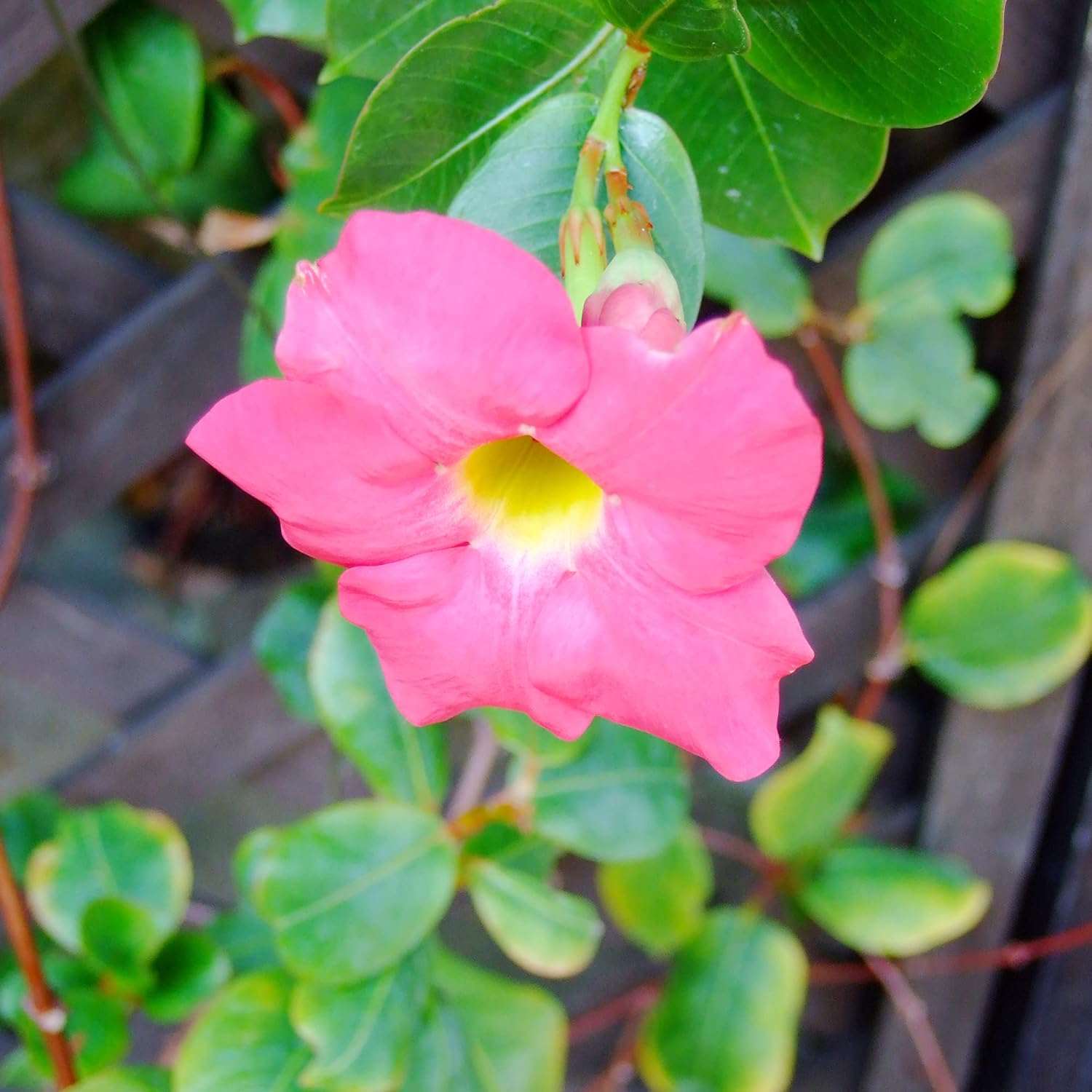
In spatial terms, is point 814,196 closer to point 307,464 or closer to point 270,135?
point 307,464

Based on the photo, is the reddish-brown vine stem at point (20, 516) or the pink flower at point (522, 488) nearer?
the pink flower at point (522, 488)

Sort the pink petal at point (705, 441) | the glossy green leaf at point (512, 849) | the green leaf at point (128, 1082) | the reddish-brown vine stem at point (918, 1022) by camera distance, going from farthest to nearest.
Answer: the reddish-brown vine stem at point (918, 1022), the glossy green leaf at point (512, 849), the green leaf at point (128, 1082), the pink petal at point (705, 441)

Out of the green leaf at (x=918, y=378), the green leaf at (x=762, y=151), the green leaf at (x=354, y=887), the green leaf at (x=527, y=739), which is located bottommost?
the green leaf at (x=354, y=887)

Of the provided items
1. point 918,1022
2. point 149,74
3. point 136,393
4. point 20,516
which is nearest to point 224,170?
point 149,74

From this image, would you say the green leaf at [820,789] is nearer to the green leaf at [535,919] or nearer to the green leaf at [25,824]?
the green leaf at [535,919]

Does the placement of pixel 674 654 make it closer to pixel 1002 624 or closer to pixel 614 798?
pixel 614 798

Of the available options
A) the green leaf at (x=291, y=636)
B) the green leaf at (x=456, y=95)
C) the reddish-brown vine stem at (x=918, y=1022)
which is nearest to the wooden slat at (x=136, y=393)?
the green leaf at (x=291, y=636)
